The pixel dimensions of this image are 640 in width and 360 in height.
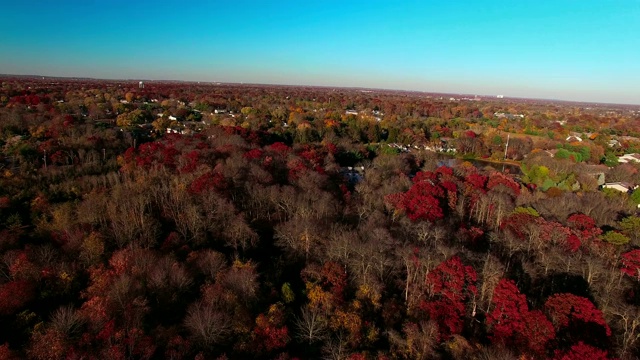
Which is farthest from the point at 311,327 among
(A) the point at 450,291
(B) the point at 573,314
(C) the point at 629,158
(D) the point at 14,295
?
(C) the point at 629,158

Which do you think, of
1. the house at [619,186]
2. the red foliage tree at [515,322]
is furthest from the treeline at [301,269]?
the house at [619,186]

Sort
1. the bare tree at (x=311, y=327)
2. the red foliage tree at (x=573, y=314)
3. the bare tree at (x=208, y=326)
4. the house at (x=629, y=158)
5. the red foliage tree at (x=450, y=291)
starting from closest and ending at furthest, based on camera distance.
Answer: the bare tree at (x=208, y=326), the red foliage tree at (x=573, y=314), the bare tree at (x=311, y=327), the red foliage tree at (x=450, y=291), the house at (x=629, y=158)

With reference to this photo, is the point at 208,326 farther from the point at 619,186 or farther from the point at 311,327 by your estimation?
the point at 619,186

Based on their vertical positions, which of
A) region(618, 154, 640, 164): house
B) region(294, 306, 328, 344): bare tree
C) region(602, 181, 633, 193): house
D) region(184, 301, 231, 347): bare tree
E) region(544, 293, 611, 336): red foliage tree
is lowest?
region(294, 306, 328, 344): bare tree

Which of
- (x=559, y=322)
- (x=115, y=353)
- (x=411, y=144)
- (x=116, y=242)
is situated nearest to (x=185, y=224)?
(x=116, y=242)

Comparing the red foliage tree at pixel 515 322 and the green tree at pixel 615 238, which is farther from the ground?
the green tree at pixel 615 238

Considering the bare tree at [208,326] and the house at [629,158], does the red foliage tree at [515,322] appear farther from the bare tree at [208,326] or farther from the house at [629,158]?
the house at [629,158]

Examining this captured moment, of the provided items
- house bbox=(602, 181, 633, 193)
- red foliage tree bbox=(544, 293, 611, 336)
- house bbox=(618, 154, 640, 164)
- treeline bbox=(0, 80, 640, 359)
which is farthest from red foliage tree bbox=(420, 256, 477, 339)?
house bbox=(618, 154, 640, 164)

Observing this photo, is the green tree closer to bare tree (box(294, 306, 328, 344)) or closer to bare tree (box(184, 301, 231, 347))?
bare tree (box(294, 306, 328, 344))

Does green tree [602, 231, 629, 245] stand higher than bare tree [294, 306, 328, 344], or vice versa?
green tree [602, 231, 629, 245]
